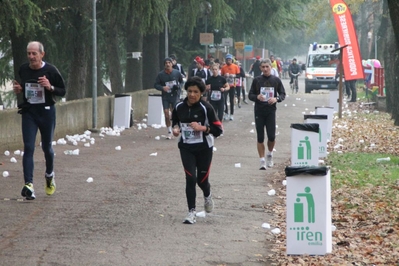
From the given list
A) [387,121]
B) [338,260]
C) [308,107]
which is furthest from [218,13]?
[338,260]

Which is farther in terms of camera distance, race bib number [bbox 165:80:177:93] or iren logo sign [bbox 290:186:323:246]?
race bib number [bbox 165:80:177:93]

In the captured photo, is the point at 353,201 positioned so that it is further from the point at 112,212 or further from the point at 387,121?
the point at 387,121

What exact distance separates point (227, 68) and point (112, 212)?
18880 mm

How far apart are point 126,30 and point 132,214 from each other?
76.8 feet

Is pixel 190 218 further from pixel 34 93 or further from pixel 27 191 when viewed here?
pixel 34 93

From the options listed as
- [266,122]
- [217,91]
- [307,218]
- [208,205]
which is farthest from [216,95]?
[307,218]

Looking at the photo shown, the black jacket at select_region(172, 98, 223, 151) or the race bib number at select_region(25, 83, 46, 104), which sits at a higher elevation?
the race bib number at select_region(25, 83, 46, 104)

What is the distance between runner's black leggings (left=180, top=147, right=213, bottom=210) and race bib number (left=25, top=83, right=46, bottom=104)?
2.28 metres

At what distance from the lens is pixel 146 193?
12594 mm

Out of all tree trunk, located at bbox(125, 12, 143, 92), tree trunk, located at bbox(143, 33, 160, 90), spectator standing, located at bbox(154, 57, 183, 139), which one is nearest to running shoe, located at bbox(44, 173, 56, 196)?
spectator standing, located at bbox(154, 57, 183, 139)

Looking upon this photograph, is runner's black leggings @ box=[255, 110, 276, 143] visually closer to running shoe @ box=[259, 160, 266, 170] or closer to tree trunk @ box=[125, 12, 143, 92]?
running shoe @ box=[259, 160, 266, 170]

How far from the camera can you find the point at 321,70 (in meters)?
52.3

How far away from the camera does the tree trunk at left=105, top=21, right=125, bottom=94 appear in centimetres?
2986

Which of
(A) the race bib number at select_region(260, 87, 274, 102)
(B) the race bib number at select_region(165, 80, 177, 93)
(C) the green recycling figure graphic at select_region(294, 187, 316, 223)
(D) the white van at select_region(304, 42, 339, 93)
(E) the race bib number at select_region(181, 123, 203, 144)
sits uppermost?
(A) the race bib number at select_region(260, 87, 274, 102)
